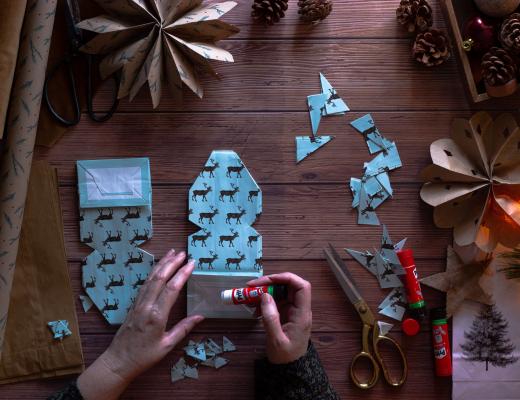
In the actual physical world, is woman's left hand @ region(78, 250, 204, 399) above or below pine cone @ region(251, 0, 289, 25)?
below

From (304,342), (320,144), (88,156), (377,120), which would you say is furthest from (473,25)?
(88,156)

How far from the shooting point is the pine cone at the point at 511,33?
1030 millimetres

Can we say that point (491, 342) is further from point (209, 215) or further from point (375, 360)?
point (209, 215)

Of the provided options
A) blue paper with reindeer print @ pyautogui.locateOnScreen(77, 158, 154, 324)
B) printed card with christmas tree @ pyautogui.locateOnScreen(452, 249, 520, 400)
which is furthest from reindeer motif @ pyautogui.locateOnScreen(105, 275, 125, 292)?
printed card with christmas tree @ pyautogui.locateOnScreen(452, 249, 520, 400)

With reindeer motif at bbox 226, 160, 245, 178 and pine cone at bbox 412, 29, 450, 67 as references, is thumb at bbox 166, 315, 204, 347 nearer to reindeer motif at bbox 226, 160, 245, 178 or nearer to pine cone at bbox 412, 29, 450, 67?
reindeer motif at bbox 226, 160, 245, 178

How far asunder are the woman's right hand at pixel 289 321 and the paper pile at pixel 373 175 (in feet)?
0.63

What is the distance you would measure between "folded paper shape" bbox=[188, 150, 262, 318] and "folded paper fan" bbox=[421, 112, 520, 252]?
0.34 m

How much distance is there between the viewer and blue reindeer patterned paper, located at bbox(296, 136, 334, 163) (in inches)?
44.3

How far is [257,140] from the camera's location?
1133mm

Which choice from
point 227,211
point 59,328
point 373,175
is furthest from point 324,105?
point 59,328

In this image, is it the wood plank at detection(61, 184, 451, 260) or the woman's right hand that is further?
the wood plank at detection(61, 184, 451, 260)

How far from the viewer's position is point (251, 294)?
104cm

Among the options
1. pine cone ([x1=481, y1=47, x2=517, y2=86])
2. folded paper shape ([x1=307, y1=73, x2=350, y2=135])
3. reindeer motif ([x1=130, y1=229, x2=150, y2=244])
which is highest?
pine cone ([x1=481, y1=47, x2=517, y2=86])

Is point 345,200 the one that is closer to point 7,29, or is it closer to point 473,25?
point 473,25
